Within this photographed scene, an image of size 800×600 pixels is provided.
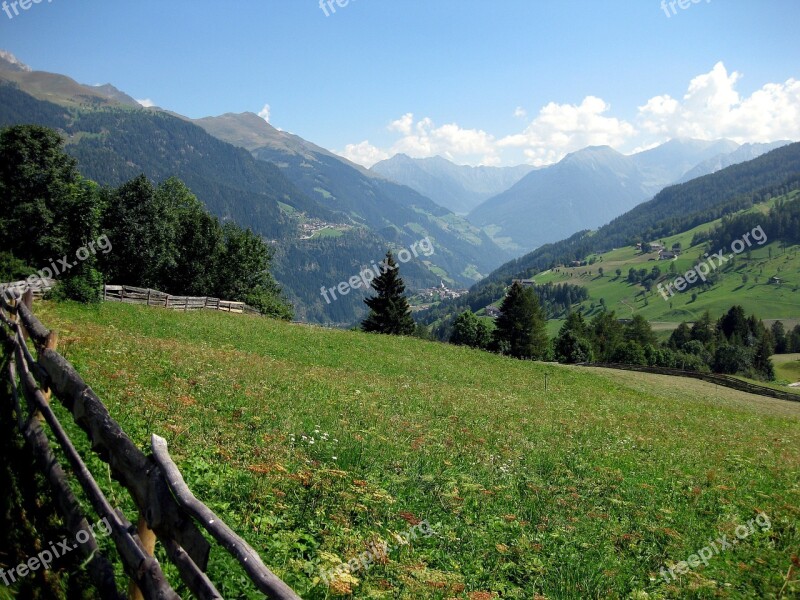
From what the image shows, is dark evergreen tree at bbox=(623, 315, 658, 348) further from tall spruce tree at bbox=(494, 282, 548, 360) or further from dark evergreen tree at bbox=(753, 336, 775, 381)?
tall spruce tree at bbox=(494, 282, 548, 360)

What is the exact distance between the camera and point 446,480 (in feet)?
36.2

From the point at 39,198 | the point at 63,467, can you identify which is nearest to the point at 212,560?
the point at 63,467

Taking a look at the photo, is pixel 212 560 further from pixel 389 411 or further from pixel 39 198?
pixel 39 198

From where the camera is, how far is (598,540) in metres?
9.41

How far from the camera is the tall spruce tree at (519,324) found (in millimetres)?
87750

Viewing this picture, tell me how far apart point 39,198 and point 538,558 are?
163 feet

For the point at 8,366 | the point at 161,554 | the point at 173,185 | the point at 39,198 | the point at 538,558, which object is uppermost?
the point at 173,185

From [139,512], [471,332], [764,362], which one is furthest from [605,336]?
[139,512]

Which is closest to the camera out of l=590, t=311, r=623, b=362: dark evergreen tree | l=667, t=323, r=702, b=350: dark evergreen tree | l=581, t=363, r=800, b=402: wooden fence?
l=581, t=363, r=800, b=402: wooden fence

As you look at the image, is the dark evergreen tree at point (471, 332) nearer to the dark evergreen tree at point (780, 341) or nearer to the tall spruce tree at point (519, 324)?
the tall spruce tree at point (519, 324)

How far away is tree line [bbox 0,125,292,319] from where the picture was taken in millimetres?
40594

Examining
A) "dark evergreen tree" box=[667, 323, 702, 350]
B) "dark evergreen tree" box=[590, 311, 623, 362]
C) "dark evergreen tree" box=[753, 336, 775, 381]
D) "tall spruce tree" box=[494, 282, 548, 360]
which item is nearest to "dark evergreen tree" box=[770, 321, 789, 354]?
"dark evergreen tree" box=[667, 323, 702, 350]

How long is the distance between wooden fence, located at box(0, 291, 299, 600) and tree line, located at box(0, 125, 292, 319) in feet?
86.8

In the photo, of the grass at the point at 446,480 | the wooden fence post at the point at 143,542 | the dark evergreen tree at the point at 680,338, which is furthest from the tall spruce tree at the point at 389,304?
the dark evergreen tree at the point at 680,338
